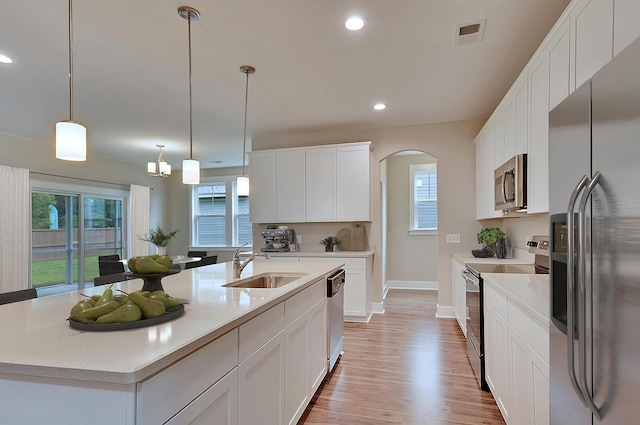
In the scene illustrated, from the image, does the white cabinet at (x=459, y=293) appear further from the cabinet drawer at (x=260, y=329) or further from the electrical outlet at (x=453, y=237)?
the cabinet drawer at (x=260, y=329)

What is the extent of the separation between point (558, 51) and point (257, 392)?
2.46 m

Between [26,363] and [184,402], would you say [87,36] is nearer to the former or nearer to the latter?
[26,363]

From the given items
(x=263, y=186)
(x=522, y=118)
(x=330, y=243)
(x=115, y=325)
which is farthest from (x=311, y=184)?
(x=115, y=325)

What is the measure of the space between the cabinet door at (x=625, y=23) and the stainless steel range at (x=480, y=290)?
5.50ft

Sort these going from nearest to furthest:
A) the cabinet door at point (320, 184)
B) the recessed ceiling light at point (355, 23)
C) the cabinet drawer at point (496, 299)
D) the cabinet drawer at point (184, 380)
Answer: the cabinet drawer at point (184, 380) → the cabinet drawer at point (496, 299) → the recessed ceiling light at point (355, 23) → the cabinet door at point (320, 184)

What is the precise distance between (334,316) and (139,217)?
5929mm

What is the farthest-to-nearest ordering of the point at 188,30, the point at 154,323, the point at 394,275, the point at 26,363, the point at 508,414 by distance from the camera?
the point at 394,275 < the point at 188,30 < the point at 508,414 < the point at 154,323 < the point at 26,363

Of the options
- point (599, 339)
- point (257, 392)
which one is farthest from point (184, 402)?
point (599, 339)

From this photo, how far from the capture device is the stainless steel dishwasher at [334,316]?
2.79 metres

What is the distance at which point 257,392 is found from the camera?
1.54 m

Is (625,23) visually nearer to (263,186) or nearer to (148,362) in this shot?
(148,362)

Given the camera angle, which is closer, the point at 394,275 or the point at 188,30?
the point at 188,30

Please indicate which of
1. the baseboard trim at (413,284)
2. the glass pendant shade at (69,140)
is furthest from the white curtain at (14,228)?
the baseboard trim at (413,284)

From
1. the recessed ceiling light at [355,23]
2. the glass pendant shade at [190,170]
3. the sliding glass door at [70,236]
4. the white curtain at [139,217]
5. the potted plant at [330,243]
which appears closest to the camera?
the recessed ceiling light at [355,23]
